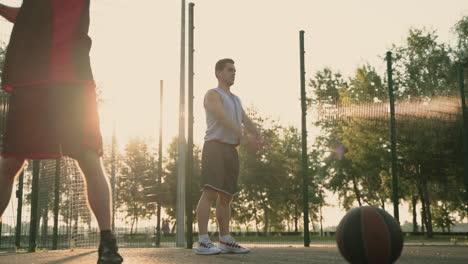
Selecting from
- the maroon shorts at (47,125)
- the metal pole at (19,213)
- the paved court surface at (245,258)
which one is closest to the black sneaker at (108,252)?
the maroon shorts at (47,125)

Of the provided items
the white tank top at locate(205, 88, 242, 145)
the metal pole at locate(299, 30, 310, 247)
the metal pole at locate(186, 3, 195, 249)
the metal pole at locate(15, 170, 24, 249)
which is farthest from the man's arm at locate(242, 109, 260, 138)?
the metal pole at locate(15, 170, 24, 249)

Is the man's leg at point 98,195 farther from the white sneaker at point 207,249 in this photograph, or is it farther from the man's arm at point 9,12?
the white sneaker at point 207,249

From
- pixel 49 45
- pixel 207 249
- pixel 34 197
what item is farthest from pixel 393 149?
pixel 49 45

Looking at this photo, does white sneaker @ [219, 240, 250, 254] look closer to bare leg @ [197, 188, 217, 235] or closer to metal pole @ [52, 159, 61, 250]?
bare leg @ [197, 188, 217, 235]

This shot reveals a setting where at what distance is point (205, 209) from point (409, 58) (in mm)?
20970

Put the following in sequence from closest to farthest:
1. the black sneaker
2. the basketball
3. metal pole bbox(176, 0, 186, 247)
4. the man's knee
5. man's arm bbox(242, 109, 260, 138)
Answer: the black sneaker < the basketball < the man's knee < man's arm bbox(242, 109, 260, 138) < metal pole bbox(176, 0, 186, 247)

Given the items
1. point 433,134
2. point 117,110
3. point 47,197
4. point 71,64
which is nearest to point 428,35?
point 433,134

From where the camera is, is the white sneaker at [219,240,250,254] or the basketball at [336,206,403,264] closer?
the basketball at [336,206,403,264]

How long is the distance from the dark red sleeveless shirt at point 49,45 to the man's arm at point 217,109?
199 centimetres

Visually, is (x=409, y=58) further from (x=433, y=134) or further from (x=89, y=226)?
(x=89, y=226)

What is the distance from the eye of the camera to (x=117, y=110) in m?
12.0

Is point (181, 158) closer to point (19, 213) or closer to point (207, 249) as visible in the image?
point (19, 213)

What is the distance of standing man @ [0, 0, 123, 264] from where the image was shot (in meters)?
2.54

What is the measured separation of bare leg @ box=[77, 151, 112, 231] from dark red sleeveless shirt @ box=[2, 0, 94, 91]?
415 millimetres
